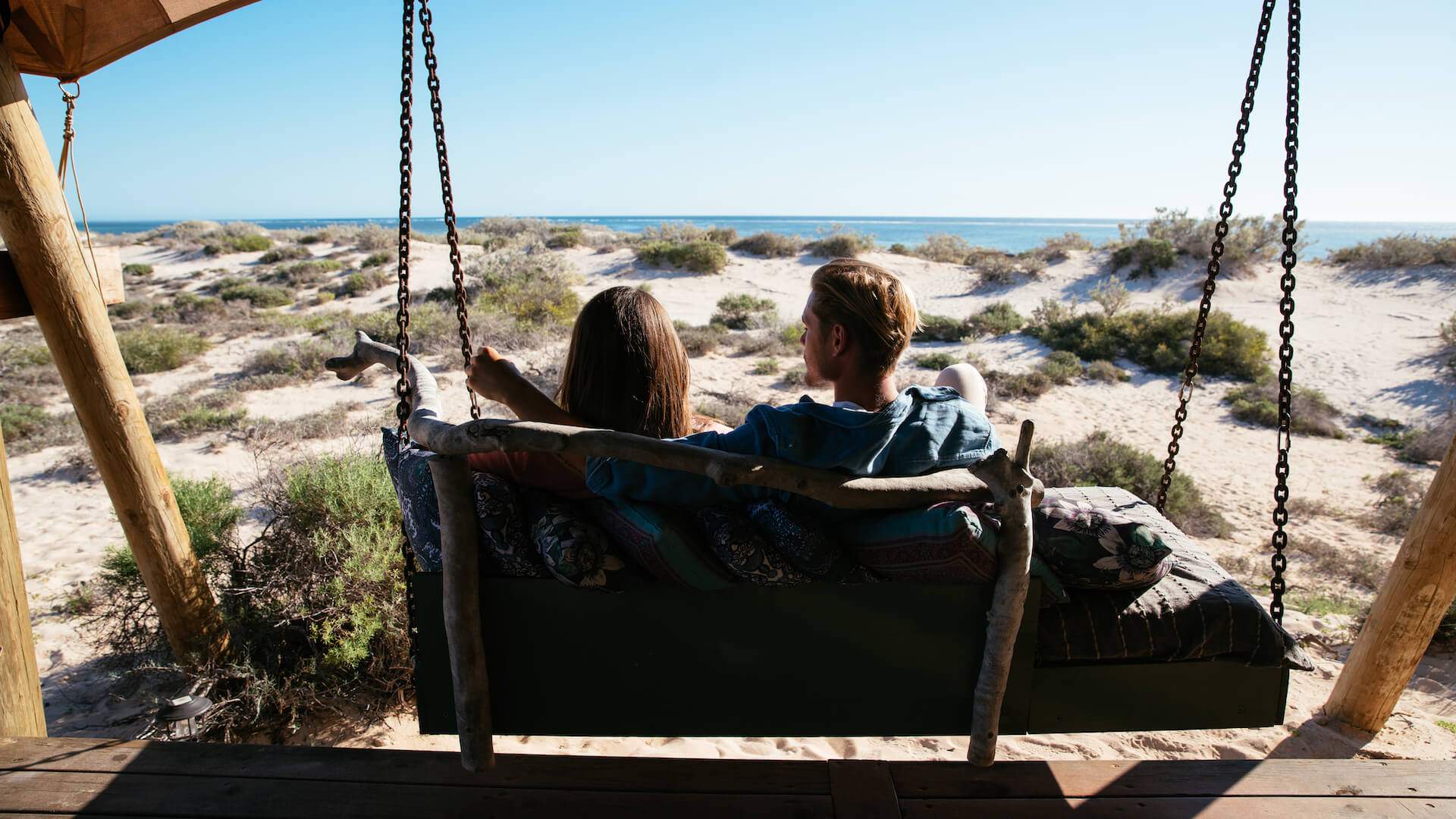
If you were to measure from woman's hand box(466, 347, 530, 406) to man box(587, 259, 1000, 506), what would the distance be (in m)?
0.36

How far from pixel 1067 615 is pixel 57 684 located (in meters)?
4.54

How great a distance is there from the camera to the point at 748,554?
1578mm

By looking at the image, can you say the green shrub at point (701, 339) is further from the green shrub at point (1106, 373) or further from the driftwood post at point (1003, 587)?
the driftwood post at point (1003, 587)

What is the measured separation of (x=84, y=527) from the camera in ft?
17.4

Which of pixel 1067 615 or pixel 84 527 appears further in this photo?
pixel 84 527

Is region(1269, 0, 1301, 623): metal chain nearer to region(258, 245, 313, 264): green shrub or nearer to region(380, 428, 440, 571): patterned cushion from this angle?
region(380, 428, 440, 571): patterned cushion

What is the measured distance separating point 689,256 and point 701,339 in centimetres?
723

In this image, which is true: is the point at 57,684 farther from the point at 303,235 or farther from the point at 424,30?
the point at 303,235

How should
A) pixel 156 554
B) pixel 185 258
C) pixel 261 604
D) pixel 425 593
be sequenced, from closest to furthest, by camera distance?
pixel 425 593 < pixel 156 554 < pixel 261 604 < pixel 185 258

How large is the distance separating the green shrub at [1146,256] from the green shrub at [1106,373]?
283 inches

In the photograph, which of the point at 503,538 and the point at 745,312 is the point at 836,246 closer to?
the point at 745,312

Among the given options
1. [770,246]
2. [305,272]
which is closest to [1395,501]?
[770,246]

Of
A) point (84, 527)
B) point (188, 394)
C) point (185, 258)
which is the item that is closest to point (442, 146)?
point (84, 527)

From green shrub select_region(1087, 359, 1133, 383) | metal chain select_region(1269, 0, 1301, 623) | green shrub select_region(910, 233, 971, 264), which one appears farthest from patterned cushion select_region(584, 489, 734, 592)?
green shrub select_region(910, 233, 971, 264)
